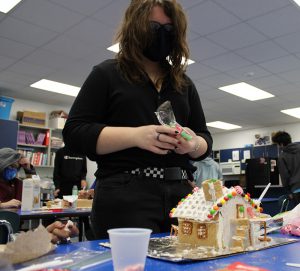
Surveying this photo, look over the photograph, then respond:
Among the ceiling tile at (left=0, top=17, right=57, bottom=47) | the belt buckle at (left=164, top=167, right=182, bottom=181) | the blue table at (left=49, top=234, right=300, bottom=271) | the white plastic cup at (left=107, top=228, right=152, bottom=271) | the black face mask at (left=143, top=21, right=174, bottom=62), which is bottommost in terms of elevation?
the blue table at (left=49, top=234, right=300, bottom=271)

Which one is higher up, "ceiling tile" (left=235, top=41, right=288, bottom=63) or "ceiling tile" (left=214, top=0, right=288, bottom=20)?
"ceiling tile" (left=214, top=0, right=288, bottom=20)

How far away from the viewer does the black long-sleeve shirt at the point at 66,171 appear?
5.39 metres

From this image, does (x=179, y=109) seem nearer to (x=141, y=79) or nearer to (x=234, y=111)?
(x=141, y=79)

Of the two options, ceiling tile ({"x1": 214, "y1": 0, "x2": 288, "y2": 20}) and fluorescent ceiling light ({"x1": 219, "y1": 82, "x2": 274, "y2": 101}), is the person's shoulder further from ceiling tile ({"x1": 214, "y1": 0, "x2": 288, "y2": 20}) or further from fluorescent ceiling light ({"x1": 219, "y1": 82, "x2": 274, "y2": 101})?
fluorescent ceiling light ({"x1": 219, "y1": 82, "x2": 274, "y2": 101})

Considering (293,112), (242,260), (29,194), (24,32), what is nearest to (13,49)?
(24,32)

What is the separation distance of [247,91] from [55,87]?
3.69 meters

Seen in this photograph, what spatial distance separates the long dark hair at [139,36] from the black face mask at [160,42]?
0.06 feet

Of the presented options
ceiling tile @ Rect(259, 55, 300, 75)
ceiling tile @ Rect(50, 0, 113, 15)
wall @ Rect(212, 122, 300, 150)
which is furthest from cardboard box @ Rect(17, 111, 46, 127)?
wall @ Rect(212, 122, 300, 150)

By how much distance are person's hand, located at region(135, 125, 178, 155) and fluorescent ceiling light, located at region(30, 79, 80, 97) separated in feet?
Answer: 17.9

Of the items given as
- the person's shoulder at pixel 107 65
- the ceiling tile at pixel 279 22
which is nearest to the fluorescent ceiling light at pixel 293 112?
the ceiling tile at pixel 279 22

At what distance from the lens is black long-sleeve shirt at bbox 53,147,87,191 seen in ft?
17.7

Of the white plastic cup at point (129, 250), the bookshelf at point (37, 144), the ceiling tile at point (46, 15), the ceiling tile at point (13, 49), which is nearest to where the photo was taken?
the white plastic cup at point (129, 250)

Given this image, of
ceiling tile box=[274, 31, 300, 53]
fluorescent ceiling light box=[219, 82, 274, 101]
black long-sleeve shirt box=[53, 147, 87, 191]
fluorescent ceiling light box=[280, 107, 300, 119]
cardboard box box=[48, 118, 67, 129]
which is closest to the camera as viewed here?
ceiling tile box=[274, 31, 300, 53]

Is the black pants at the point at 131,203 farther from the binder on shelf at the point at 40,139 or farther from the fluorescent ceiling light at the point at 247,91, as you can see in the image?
the binder on shelf at the point at 40,139
